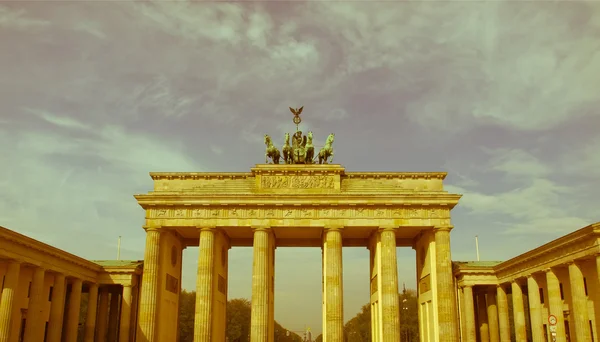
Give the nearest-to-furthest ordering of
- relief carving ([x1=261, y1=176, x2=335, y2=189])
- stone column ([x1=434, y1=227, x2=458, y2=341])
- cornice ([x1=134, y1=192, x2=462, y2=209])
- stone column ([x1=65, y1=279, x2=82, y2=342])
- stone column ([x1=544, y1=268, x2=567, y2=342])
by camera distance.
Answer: stone column ([x1=544, y1=268, x2=567, y2=342]) < stone column ([x1=434, y1=227, x2=458, y2=341]) < stone column ([x1=65, y1=279, x2=82, y2=342]) < cornice ([x1=134, y1=192, x2=462, y2=209]) < relief carving ([x1=261, y1=176, x2=335, y2=189])

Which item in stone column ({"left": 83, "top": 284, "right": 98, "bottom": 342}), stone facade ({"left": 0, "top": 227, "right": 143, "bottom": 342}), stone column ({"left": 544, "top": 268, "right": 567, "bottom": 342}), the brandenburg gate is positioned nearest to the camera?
stone facade ({"left": 0, "top": 227, "right": 143, "bottom": 342})

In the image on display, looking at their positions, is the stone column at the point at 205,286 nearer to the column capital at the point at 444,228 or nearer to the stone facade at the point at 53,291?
the stone facade at the point at 53,291

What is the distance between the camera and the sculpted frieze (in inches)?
→ 1697

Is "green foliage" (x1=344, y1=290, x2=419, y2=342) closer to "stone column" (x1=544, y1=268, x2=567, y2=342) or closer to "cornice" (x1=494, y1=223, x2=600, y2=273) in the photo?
"cornice" (x1=494, y1=223, x2=600, y2=273)

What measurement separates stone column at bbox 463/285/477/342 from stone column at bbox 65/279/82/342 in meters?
33.3

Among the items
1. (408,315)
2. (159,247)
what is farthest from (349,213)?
(408,315)

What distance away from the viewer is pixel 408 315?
100 m

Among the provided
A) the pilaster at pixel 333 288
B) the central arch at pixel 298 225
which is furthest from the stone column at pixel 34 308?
the pilaster at pixel 333 288

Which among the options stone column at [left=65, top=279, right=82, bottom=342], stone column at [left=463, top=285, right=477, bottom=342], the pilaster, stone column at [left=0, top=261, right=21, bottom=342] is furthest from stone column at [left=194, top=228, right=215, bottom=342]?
stone column at [left=463, top=285, right=477, bottom=342]

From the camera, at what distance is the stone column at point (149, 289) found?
4056cm

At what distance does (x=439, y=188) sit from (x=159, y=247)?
2430cm

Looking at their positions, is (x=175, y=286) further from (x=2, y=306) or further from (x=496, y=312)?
(x=496, y=312)

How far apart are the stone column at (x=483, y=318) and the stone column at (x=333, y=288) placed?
648 inches

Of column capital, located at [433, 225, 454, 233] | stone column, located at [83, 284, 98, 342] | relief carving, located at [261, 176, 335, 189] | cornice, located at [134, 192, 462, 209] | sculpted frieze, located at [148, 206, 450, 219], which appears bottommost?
stone column, located at [83, 284, 98, 342]
